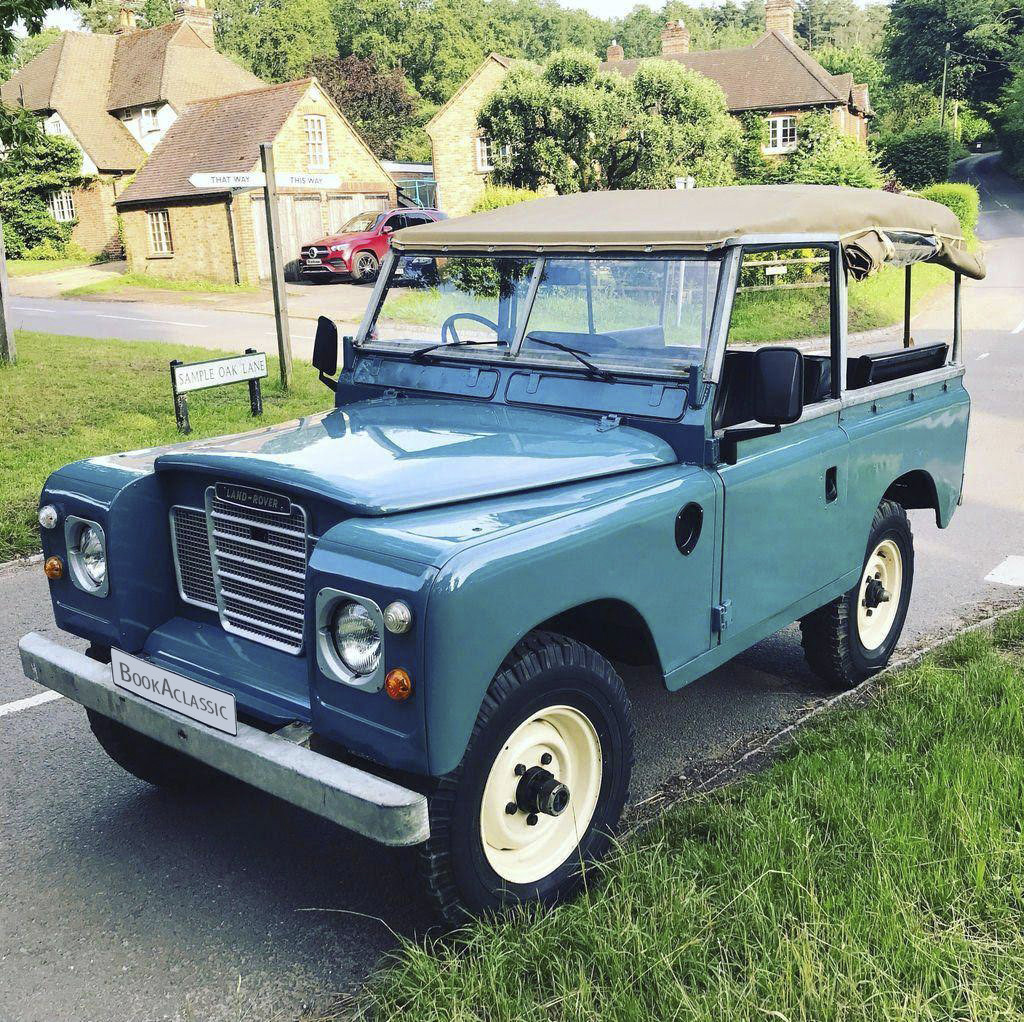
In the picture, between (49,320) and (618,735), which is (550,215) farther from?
(49,320)

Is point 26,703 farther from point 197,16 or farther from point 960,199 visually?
point 197,16

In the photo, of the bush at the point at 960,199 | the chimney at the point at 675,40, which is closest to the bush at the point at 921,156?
the chimney at the point at 675,40

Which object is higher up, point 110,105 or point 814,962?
point 110,105

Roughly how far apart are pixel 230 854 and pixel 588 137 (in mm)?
30040

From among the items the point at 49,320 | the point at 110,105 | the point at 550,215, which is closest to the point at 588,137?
the point at 49,320

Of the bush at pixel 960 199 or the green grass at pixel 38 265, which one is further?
the green grass at pixel 38 265

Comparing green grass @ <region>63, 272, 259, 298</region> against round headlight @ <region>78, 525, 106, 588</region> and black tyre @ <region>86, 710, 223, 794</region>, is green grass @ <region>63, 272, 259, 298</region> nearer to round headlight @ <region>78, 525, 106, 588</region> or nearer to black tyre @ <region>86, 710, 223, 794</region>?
black tyre @ <region>86, 710, 223, 794</region>

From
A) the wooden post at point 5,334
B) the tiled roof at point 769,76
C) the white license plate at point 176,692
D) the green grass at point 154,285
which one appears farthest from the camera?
the tiled roof at point 769,76

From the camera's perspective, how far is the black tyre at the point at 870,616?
16.5ft

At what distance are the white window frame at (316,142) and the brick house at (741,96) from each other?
5.01m

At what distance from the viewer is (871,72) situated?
92312mm

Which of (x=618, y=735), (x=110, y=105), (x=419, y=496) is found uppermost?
(x=110, y=105)

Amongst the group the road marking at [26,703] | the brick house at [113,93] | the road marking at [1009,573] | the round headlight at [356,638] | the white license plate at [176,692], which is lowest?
the road marking at [1009,573]

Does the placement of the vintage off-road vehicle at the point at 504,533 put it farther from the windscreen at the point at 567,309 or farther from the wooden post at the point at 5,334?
the wooden post at the point at 5,334
